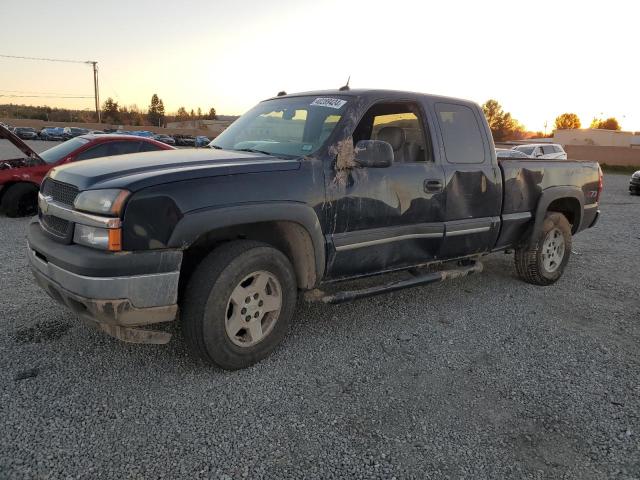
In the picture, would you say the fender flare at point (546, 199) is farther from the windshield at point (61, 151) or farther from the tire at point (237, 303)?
the windshield at point (61, 151)

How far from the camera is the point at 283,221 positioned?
332 centimetres

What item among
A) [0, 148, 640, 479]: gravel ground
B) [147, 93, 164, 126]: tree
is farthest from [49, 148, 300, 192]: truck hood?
[147, 93, 164, 126]: tree

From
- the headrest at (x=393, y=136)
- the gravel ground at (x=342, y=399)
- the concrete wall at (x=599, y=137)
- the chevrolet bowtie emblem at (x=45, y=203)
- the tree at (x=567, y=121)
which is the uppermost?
the tree at (x=567, y=121)

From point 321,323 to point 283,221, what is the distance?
127cm

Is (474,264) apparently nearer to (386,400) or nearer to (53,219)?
(386,400)

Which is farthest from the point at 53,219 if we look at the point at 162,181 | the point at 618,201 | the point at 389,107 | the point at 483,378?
→ the point at 618,201

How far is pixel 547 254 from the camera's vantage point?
5.53 m

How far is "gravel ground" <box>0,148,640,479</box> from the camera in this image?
243cm

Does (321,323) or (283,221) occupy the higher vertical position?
(283,221)

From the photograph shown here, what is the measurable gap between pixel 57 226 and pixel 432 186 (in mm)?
2920

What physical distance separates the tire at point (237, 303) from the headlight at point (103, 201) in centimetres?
64

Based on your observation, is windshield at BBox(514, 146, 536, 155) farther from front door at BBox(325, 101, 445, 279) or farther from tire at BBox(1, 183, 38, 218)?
tire at BBox(1, 183, 38, 218)

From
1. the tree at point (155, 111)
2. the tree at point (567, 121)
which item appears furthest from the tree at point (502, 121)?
the tree at point (155, 111)

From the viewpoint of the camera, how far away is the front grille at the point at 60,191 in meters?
3.04
